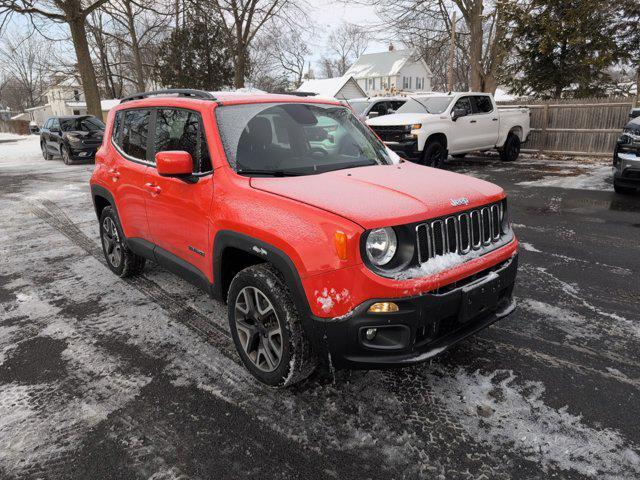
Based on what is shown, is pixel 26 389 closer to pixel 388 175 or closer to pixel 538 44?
pixel 388 175

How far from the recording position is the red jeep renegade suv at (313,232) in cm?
239

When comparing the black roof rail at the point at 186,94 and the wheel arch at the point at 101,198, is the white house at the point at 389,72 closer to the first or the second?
the wheel arch at the point at 101,198

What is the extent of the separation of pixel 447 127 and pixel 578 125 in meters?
6.16

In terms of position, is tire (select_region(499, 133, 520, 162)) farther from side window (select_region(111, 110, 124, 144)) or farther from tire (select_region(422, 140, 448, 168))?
side window (select_region(111, 110, 124, 144))

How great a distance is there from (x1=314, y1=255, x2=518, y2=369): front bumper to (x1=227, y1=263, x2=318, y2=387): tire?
0.19 meters

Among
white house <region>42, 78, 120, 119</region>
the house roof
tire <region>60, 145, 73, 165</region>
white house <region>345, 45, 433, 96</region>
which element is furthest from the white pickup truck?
white house <region>42, 78, 120, 119</region>

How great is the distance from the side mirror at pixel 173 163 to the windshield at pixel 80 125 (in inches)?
615

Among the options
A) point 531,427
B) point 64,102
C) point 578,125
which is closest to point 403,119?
point 578,125

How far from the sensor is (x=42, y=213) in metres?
8.49

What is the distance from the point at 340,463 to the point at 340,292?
2.88 ft

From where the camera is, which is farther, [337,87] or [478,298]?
[337,87]

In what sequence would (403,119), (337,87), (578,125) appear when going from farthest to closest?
(337,87) → (578,125) → (403,119)

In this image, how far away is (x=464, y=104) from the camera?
12.3m

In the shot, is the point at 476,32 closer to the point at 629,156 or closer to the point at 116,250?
the point at 629,156
